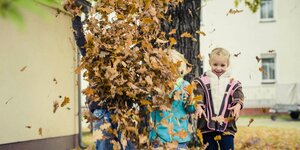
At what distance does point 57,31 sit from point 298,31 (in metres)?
17.9

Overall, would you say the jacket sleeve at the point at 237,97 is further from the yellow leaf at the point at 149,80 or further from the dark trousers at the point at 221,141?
the yellow leaf at the point at 149,80

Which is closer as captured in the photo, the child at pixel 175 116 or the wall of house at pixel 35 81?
the child at pixel 175 116

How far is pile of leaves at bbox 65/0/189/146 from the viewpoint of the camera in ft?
12.4

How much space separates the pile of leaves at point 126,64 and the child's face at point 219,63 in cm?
A: 97

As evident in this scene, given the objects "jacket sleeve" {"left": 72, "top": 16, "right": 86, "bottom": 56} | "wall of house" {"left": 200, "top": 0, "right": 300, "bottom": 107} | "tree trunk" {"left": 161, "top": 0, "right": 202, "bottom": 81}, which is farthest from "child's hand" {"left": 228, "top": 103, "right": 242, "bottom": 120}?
"wall of house" {"left": 200, "top": 0, "right": 300, "bottom": 107}

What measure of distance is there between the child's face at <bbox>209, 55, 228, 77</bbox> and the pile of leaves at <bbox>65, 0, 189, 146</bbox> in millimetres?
974

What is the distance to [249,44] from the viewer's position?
26.2 m

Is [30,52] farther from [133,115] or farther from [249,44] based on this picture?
[249,44]

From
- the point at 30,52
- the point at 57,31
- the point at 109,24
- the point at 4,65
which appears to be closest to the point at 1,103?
the point at 4,65

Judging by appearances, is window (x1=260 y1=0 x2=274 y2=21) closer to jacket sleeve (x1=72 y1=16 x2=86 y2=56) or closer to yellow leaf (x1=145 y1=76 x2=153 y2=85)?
jacket sleeve (x1=72 y1=16 x2=86 y2=56)

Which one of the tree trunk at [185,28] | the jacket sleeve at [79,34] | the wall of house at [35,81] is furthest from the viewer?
the wall of house at [35,81]

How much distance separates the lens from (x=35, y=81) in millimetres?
9391

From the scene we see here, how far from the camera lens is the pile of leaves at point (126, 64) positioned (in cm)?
379

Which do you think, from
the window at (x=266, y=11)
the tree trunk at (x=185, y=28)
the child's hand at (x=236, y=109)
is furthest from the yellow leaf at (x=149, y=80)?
the window at (x=266, y=11)
